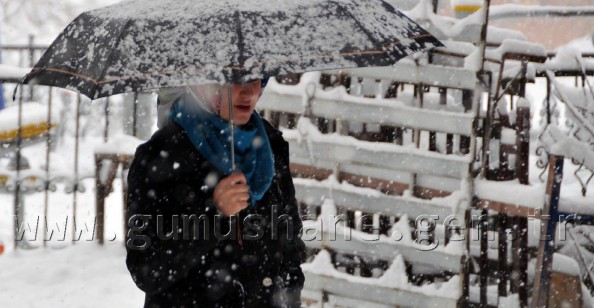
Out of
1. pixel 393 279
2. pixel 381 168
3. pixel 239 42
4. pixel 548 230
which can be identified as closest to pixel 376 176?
pixel 381 168

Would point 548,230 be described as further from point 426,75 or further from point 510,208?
point 426,75

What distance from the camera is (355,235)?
16.6ft

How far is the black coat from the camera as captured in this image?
103 inches

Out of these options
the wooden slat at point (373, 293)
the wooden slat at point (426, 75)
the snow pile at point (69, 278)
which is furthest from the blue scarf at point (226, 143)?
the snow pile at point (69, 278)

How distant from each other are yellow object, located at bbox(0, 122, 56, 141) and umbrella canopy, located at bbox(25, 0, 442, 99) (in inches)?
187

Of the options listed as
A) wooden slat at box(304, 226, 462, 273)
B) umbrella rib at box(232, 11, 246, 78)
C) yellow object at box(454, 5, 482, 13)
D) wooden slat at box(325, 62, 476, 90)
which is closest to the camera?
umbrella rib at box(232, 11, 246, 78)

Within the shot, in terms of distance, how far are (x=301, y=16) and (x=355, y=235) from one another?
2.86m

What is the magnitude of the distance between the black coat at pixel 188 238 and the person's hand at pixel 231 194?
12 centimetres

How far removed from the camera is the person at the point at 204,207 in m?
2.62

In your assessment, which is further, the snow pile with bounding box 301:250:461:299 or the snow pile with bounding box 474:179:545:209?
the snow pile with bounding box 301:250:461:299

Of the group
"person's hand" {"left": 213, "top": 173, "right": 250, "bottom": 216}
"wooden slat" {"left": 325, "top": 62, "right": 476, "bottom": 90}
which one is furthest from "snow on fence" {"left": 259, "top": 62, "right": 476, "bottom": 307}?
"person's hand" {"left": 213, "top": 173, "right": 250, "bottom": 216}

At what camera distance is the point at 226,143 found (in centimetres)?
275

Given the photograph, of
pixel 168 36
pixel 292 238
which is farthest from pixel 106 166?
pixel 168 36

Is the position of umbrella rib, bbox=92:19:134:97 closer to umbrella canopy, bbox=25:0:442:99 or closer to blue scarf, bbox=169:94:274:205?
umbrella canopy, bbox=25:0:442:99
